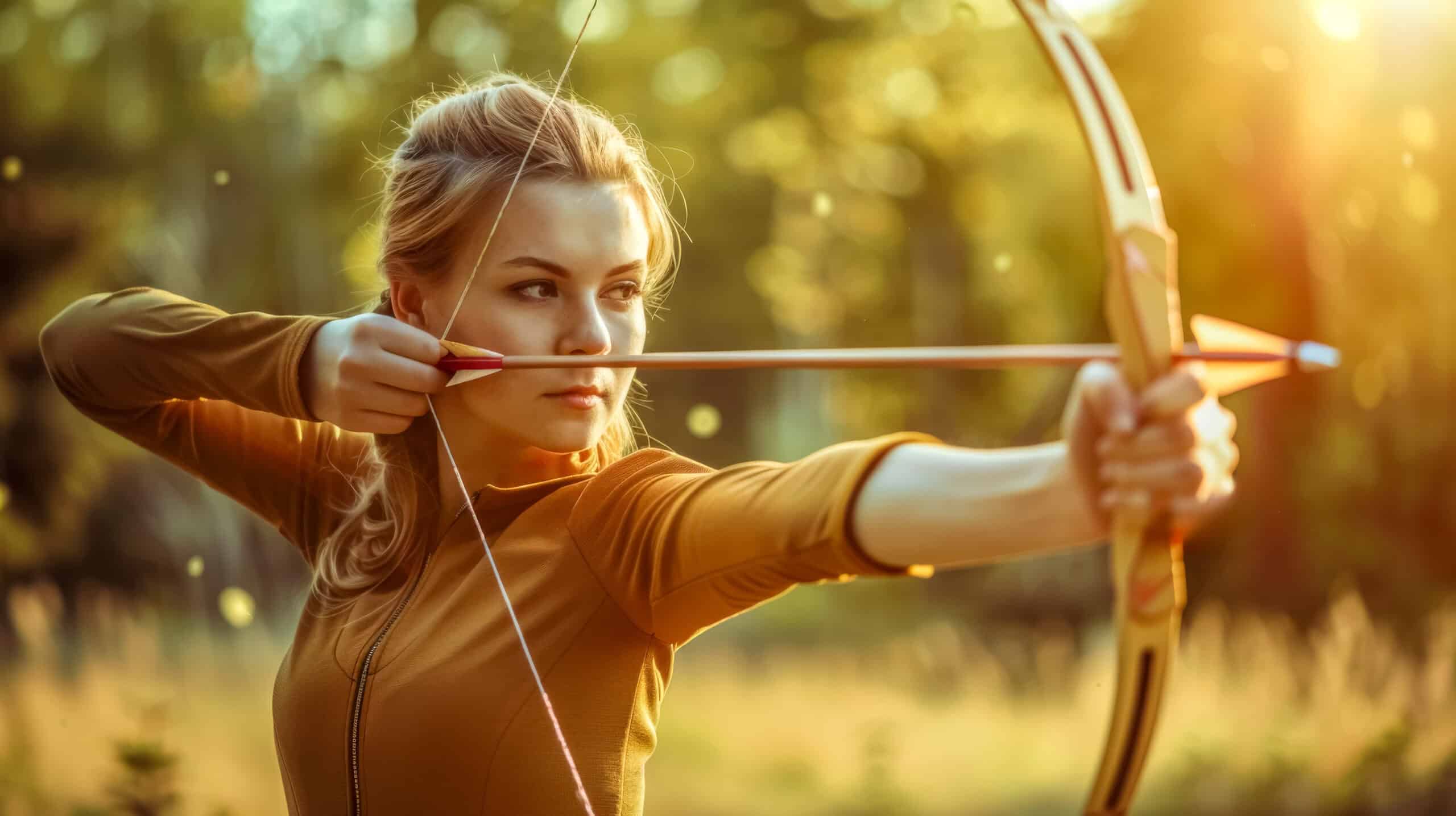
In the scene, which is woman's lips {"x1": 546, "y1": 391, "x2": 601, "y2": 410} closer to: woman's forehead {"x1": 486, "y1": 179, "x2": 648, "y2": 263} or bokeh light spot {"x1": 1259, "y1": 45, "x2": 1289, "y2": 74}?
woman's forehead {"x1": 486, "y1": 179, "x2": 648, "y2": 263}

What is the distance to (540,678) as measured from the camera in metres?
1.04

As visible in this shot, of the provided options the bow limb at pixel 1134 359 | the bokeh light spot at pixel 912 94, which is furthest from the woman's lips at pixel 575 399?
the bokeh light spot at pixel 912 94

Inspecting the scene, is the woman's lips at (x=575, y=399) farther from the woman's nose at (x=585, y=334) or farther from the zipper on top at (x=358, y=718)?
the zipper on top at (x=358, y=718)

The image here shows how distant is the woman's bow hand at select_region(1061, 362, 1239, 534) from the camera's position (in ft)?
2.21

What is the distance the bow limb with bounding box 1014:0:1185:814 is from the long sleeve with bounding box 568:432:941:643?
0.46 ft

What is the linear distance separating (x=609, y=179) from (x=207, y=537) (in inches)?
110

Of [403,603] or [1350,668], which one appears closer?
[403,603]

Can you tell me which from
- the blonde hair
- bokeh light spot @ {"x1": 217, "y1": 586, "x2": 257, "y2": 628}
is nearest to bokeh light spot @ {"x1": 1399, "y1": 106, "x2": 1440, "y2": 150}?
the blonde hair

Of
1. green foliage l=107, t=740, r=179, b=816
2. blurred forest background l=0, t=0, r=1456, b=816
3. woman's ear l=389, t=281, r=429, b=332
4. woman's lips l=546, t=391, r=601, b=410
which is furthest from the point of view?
blurred forest background l=0, t=0, r=1456, b=816

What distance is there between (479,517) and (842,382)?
257 cm

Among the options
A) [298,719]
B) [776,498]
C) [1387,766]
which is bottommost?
[1387,766]

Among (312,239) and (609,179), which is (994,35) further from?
(609,179)

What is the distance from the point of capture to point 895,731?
331 centimetres

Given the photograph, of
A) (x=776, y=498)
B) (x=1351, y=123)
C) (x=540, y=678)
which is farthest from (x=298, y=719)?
(x=1351, y=123)
